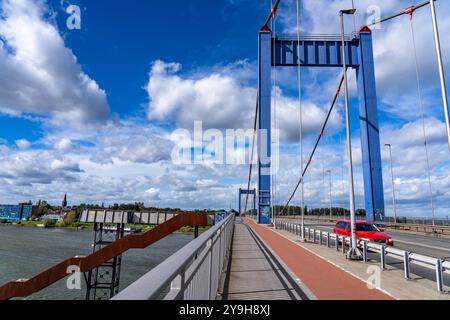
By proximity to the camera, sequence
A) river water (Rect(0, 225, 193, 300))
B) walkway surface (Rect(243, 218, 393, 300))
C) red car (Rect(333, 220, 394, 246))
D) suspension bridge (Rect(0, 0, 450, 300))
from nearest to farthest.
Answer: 1. suspension bridge (Rect(0, 0, 450, 300))
2. walkway surface (Rect(243, 218, 393, 300))
3. red car (Rect(333, 220, 394, 246))
4. river water (Rect(0, 225, 193, 300))

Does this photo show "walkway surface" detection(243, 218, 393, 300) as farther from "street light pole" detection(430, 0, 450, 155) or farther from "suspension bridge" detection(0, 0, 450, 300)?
"street light pole" detection(430, 0, 450, 155)

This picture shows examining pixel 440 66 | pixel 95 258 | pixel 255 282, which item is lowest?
pixel 95 258

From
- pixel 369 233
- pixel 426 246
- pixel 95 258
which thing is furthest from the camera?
pixel 426 246

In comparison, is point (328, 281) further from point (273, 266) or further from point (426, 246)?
point (426, 246)

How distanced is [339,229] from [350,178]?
5.59m

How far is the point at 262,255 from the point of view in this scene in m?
11.3

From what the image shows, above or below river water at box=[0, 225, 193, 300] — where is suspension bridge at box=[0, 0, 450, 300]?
above

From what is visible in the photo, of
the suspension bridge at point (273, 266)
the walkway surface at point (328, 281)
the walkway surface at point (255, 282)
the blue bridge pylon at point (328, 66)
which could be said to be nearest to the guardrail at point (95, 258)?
the suspension bridge at point (273, 266)

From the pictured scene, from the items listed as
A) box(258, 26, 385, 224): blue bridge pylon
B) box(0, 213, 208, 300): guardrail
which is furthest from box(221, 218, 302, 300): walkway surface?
box(258, 26, 385, 224): blue bridge pylon

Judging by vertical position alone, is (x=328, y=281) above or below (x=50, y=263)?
above

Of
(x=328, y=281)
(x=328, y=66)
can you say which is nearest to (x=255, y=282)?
(x=328, y=281)

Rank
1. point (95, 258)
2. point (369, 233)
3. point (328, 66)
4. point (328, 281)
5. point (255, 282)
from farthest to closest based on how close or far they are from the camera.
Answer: point (328, 66) < point (95, 258) < point (369, 233) < point (328, 281) < point (255, 282)

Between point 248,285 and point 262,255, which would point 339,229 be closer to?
point 262,255
